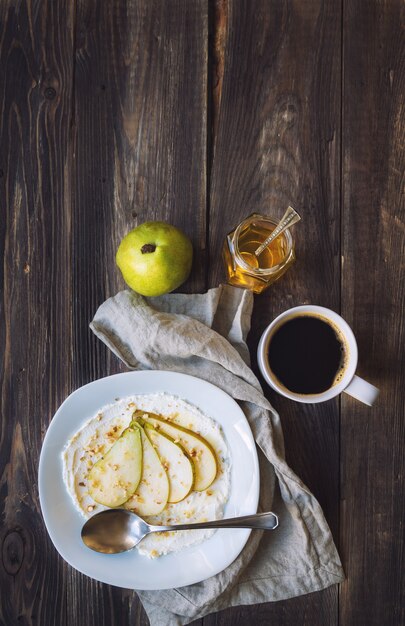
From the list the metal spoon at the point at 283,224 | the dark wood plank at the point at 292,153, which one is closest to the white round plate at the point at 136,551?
the dark wood plank at the point at 292,153

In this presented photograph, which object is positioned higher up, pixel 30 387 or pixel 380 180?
pixel 380 180

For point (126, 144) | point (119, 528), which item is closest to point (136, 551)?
point (119, 528)

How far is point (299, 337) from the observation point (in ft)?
3.42

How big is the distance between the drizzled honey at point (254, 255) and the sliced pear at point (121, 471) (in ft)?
1.03

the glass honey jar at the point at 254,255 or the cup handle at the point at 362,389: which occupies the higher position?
the glass honey jar at the point at 254,255

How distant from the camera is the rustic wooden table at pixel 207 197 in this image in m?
1.11

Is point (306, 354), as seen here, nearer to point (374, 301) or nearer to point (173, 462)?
point (374, 301)

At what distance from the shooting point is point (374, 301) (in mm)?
1121

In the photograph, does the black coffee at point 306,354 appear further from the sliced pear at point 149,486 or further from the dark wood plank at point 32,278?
the dark wood plank at point 32,278

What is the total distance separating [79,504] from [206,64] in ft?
2.60

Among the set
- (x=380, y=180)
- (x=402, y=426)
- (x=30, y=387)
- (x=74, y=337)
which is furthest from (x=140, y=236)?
(x=402, y=426)

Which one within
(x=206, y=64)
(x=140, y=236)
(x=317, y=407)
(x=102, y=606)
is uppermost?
(x=206, y=64)

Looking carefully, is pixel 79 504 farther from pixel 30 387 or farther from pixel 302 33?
pixel 302 33

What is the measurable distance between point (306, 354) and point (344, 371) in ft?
0.22
